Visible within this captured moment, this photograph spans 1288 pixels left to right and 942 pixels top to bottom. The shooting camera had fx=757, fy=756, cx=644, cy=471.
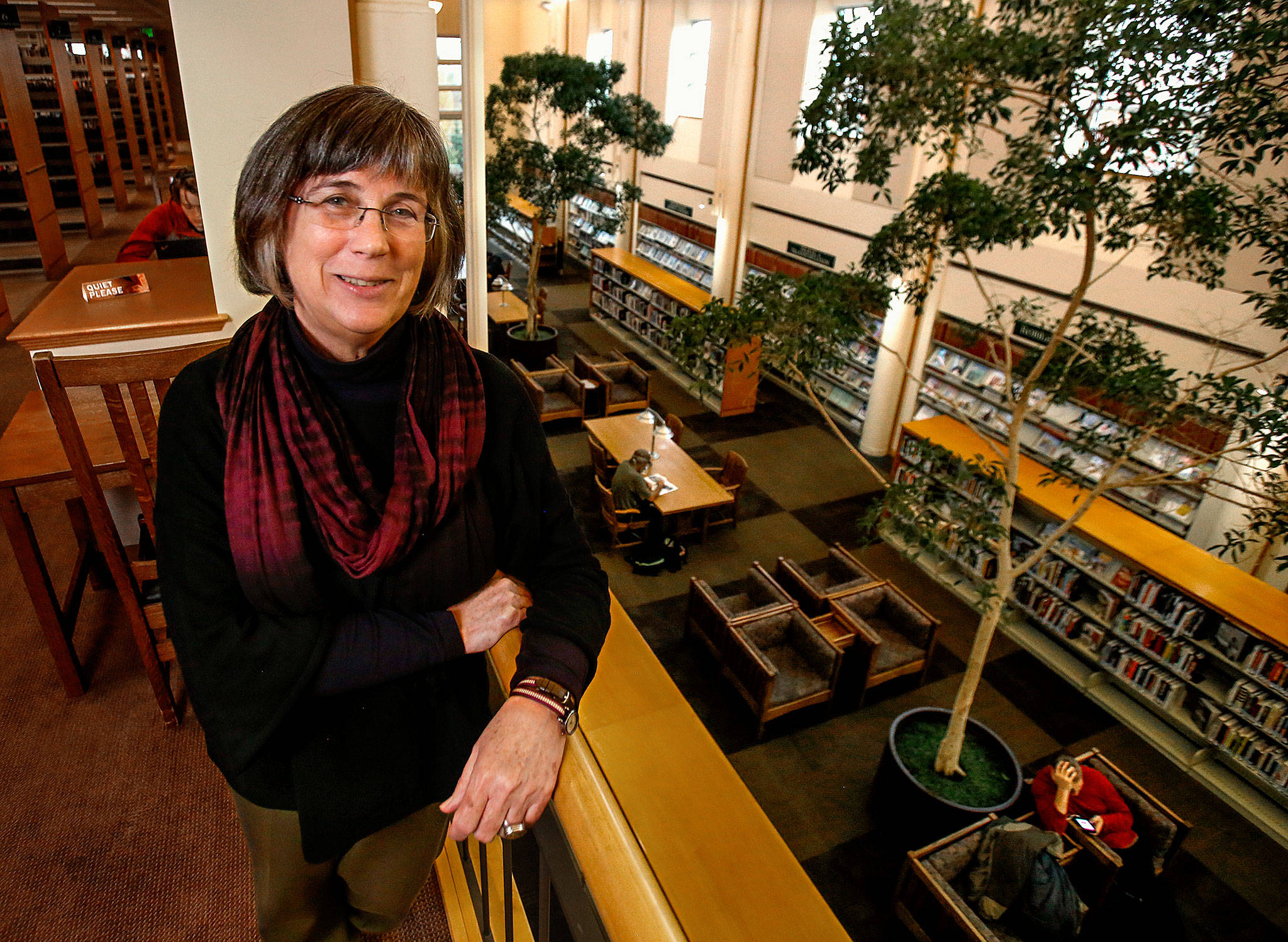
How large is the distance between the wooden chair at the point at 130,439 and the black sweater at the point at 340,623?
902mm

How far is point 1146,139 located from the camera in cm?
309

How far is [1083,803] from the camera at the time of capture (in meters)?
4.48

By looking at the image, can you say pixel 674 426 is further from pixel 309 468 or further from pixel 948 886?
pixel 309 468

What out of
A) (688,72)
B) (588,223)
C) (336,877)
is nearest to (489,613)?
(336,877)

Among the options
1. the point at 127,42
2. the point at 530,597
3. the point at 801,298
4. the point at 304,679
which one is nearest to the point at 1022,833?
the point at 801,298

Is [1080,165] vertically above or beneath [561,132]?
above

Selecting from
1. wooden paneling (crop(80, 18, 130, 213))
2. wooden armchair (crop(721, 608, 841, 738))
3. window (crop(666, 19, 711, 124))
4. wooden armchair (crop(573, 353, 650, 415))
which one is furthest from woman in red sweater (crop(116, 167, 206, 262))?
wooden paneling (crop(80, 18, 130, 213))

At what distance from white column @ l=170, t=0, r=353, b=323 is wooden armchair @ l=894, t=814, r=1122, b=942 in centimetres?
430

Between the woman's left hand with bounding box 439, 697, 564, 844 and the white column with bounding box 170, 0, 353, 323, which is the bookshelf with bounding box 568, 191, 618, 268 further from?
the woman's left hand with bounding box 439, 697, 564, 844

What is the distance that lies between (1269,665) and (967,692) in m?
2.26

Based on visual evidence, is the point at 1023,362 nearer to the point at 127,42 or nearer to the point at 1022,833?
the point at 1022,833

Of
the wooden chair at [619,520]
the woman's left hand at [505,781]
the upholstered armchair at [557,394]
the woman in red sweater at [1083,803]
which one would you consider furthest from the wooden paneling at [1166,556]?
the upholstered armchair at [557,394]

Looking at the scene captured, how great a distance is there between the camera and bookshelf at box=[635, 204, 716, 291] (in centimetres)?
1253

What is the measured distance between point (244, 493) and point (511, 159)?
11048mm
